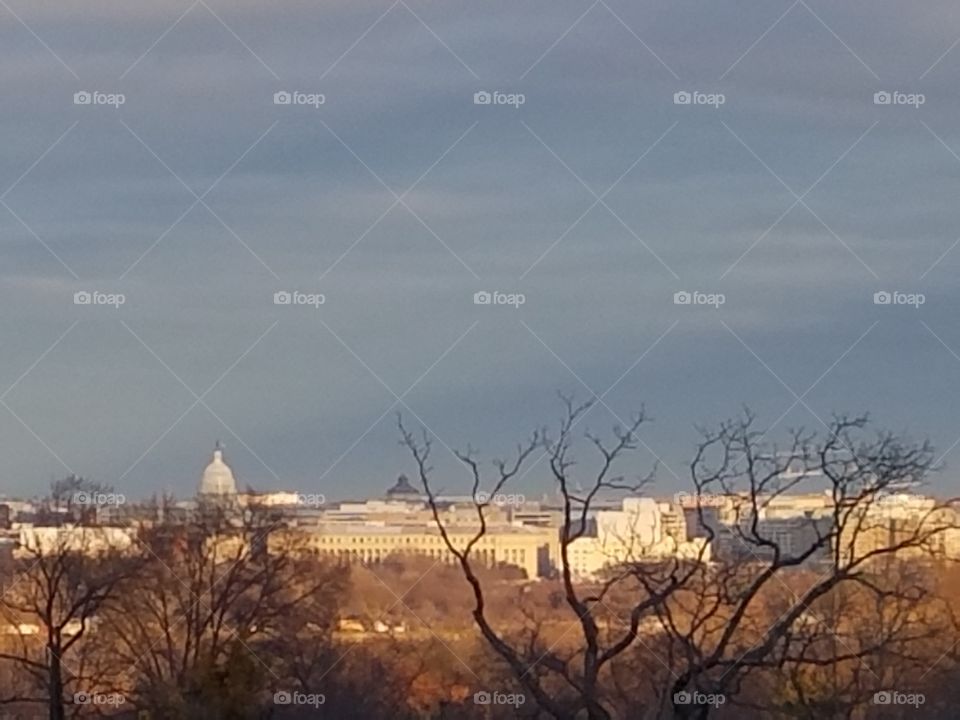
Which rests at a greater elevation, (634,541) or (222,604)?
(634,541)

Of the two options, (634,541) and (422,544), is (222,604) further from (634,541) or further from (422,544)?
(634,541)

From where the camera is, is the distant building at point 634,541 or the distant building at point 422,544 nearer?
the distant building at point 422,544

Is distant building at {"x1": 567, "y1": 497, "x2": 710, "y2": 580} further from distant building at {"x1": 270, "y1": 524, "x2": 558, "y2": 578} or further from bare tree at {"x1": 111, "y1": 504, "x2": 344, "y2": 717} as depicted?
bare tree at {"x1": 111, "y1": 504, "x2": 344, "y2": 717}

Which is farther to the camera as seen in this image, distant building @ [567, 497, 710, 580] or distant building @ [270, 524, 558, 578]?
distant building @ [567, 497, 710, 580]

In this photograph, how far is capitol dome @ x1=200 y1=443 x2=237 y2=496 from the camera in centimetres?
2689

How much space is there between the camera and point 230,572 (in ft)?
88.8

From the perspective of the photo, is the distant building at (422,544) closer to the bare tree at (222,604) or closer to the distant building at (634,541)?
the bare tree at (222,604)

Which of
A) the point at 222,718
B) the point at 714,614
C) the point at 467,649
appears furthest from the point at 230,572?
the point at 714,614

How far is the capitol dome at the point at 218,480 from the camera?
2689 cm

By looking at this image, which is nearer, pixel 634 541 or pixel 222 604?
pixel 634 541

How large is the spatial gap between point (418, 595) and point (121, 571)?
470 centimetres

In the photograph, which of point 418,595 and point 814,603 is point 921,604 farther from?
point 418,595

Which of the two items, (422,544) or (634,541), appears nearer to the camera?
(634,541)

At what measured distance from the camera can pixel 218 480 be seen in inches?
1075
